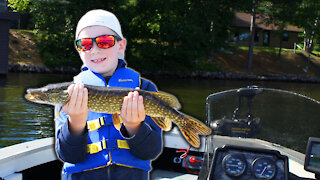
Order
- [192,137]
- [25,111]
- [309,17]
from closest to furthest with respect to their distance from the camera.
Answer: [192,137] → [25,111] → [309,17]

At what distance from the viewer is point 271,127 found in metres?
3.96

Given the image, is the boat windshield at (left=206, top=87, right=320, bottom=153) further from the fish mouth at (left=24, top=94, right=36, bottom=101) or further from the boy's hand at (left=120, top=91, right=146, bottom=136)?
the fish mouth at (left=24, top=94, right=36, bottom=101)

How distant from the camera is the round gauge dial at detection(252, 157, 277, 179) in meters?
2.93

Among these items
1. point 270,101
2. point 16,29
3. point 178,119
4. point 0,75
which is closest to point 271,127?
point 270,101

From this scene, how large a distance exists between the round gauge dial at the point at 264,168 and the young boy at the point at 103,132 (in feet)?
3.57

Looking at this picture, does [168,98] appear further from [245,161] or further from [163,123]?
[245,161]

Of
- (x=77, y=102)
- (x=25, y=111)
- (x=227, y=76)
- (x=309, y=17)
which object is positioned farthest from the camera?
(x=309, y=17)

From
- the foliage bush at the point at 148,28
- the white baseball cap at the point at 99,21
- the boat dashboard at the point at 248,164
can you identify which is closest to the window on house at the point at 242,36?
the foliage bush at the point at 148,28

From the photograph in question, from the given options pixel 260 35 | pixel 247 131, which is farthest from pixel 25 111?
pixel 260 35

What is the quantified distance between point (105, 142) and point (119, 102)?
285mm

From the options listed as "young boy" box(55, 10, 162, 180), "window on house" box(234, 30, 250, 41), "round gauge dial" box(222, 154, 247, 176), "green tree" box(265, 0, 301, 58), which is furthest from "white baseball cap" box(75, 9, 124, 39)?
"window on house" box(234, 30, 250, 41)

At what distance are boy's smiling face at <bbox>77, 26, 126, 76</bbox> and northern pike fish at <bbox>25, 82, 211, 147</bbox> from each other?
26cm

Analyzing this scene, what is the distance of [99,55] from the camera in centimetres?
221

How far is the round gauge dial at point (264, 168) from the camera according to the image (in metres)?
2.93
